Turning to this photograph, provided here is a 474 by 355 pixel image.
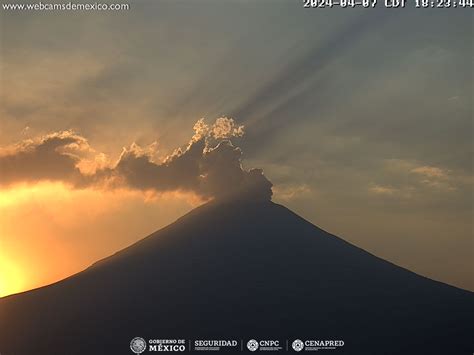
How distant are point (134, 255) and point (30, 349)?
130ft

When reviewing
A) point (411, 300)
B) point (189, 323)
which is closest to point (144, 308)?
point (189, 323)

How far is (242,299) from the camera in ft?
326

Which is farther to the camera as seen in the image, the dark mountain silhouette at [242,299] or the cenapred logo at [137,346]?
the dark mountain silhouette at [242,299]

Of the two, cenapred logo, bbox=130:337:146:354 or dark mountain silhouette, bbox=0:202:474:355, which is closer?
cenapred logo, bbox=130:337:146:354

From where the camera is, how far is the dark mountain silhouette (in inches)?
3455

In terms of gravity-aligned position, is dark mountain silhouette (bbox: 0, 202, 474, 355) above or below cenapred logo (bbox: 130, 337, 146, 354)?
above

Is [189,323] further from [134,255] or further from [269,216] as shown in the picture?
[269,216]

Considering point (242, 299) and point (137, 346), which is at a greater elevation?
point (242, 299)

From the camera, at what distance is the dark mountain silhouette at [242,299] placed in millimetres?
87750

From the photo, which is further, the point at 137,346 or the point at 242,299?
the point at 242,299

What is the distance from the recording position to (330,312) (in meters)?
97.9

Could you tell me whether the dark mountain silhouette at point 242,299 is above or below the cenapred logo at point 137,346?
above

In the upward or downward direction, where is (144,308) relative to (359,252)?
downward

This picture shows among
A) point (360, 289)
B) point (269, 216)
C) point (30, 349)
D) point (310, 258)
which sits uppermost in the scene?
point (269, 216)
